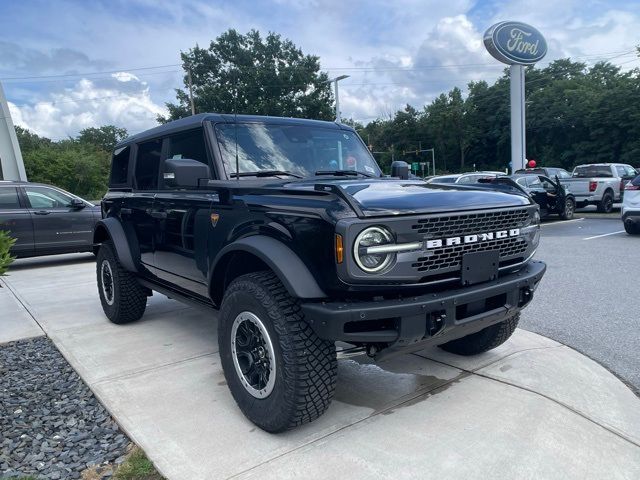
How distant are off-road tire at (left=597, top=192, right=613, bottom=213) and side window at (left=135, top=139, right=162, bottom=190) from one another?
54.8ft

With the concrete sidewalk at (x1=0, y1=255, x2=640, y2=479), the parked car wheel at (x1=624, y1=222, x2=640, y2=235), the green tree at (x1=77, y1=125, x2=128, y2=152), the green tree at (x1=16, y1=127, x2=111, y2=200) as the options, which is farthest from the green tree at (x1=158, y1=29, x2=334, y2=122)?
the green tree at (x1=77, y1=125, x2=128, y2=152)

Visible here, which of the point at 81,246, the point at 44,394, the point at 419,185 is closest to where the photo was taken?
the point at 419,185

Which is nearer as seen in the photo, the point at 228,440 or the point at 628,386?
the point at 228,440

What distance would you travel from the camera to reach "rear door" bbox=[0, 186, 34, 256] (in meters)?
9.20

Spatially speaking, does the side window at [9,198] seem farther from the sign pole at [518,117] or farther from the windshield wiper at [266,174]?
the sign pole at [518,117]

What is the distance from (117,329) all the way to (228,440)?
272 centimetres

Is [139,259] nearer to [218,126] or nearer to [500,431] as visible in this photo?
[218,126]

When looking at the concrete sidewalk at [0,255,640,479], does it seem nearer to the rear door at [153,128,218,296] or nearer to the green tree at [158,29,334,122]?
the rear door at [153,128,218,296]

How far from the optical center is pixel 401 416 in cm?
307

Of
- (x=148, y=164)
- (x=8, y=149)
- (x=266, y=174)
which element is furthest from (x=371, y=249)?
(x=8, y=149)

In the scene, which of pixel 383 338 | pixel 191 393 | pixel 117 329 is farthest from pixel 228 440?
pixel 117 329

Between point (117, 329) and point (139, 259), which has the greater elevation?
point (139, 259)

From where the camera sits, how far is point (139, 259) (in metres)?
4.73

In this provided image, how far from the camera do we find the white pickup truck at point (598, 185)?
1700cm
